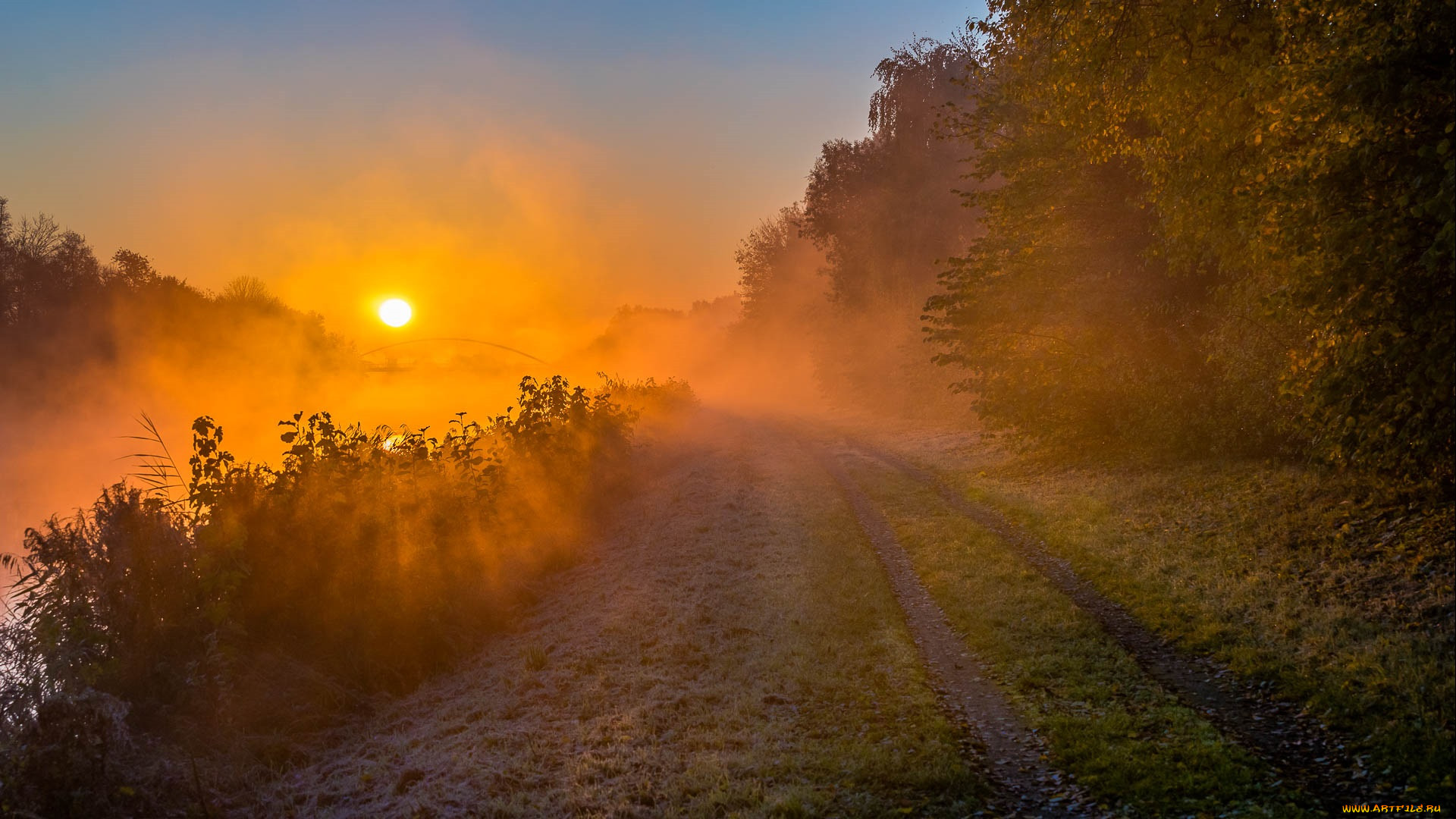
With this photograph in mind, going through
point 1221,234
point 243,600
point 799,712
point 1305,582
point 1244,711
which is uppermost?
point 1221,234

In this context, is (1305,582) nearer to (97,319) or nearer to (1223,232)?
(1223,232)

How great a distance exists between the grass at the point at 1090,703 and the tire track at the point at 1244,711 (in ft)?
0.63

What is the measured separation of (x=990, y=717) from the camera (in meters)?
8.01

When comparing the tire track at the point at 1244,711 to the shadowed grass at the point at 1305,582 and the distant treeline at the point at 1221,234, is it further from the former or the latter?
the distant treeline at the point at 1221,234

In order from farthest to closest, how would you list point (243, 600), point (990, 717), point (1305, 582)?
point (243, 600)
point (1305, 582)
point (990, 717)

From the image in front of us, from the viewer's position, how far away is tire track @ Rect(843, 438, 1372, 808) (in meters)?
6.30

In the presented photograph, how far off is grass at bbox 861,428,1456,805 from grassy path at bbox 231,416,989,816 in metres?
3.36

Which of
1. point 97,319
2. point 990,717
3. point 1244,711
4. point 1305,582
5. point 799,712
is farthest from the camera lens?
point 97,319

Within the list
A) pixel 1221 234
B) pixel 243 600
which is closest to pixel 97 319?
pixel 243 600

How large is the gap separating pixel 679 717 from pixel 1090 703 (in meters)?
4.37

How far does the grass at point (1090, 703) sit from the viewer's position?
6.25 metres

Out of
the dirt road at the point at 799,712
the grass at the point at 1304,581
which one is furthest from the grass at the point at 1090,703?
the grass at the point at 1304,581

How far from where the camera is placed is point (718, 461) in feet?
88.7

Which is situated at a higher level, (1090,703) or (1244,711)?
(1090,703)
